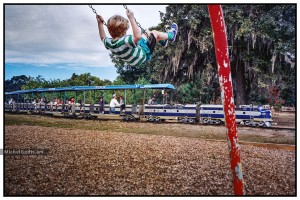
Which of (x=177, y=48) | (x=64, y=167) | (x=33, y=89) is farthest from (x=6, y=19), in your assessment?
(x=177, y=48)

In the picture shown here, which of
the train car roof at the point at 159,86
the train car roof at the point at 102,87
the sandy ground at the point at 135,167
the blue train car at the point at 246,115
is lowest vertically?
the sandy ground at the point at 135,167

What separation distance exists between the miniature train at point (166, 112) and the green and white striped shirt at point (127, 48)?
1675mm

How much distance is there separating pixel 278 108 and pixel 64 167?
122 inches

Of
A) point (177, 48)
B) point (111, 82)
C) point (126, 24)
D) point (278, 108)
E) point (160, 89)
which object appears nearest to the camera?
point (126, 24)

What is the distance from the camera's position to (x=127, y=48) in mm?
2463

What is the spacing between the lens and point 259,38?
3.74 meters

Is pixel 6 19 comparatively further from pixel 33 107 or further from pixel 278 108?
pixel 278 108

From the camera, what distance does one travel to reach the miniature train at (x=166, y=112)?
13.1 feet

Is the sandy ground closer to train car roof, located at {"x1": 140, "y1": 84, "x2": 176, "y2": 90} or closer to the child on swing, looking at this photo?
train car roof, located at {"x1": 140, "y1": 84, "x2": 176, "y2": 90}

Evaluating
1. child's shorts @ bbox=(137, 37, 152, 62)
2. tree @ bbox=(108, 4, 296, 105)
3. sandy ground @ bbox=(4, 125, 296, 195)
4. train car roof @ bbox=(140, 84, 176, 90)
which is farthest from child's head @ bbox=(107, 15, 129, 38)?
train car roof @ bbox=(140, 84, 176, 90)

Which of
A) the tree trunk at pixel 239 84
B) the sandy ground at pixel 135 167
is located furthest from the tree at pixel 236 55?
the sandy ground at pixel 135 167

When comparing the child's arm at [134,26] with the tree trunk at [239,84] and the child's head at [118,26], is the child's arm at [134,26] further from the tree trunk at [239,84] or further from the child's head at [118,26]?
the tree trunk at [239,84]

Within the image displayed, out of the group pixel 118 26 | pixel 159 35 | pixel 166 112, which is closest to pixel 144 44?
pixel 159 35

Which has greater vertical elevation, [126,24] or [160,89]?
[126,24]
